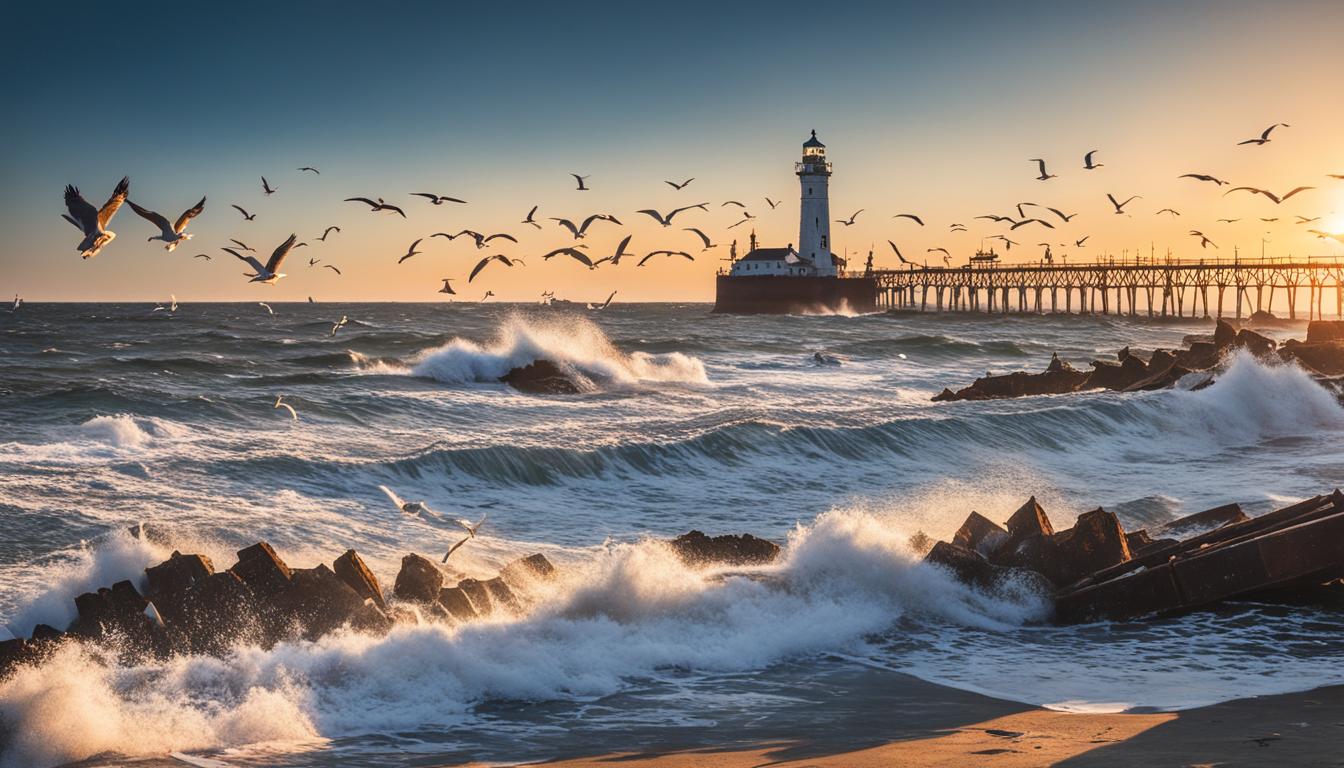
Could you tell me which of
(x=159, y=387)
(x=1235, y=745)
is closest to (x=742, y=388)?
(x=159, y=387)

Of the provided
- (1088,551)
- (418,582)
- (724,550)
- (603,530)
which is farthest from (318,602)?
(1088,551)

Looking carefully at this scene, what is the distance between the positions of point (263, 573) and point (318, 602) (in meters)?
0.50

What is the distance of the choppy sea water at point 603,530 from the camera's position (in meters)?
7.93

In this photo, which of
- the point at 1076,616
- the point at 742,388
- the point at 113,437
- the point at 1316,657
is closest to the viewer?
the point at 1316,657

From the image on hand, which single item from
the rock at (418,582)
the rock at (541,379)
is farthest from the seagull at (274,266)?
the rock at (541,379)

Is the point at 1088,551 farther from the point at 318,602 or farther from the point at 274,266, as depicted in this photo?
the point at 274,266

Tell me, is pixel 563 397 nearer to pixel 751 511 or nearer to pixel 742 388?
pixel 742 388

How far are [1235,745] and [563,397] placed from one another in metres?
25.3

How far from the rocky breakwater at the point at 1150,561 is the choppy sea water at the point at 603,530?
9.0 inches

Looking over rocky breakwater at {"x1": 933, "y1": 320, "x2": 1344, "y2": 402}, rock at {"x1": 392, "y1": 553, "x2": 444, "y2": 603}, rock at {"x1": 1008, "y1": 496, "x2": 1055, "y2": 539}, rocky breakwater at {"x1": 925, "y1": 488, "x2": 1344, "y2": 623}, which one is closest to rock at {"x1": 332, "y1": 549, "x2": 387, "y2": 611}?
rock at {"x1": 392, "y1": 553, "x2": 444, "y2": 603}

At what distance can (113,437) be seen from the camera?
19.0 meters

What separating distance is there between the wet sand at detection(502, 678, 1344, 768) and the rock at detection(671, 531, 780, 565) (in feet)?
11.6

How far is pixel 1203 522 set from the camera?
12.7 meters

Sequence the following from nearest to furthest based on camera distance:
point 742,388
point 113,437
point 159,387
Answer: point 113,437
point 159,387
point 742,388
